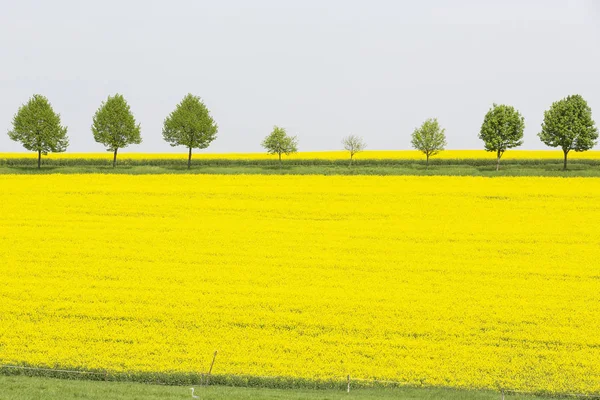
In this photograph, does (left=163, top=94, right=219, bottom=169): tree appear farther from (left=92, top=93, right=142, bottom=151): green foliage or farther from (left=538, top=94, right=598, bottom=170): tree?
(left=538, top=94, right=598, bottom=170): tree

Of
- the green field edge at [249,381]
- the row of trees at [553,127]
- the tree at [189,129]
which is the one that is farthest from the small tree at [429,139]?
the green field edge at [249,381]

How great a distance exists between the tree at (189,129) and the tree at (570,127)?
38.7 m

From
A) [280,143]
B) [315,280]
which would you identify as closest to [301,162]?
[280,143]

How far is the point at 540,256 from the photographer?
33688mm

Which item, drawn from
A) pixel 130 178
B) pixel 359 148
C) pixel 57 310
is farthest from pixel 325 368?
pixel 359 148

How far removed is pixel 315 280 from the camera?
30.7 m

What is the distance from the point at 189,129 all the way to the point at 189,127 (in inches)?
9.8

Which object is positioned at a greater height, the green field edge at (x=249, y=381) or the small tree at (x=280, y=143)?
the small tree at (x=280, y=143)

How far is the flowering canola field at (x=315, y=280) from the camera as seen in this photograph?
23.8m

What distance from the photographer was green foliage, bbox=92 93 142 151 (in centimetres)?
8412

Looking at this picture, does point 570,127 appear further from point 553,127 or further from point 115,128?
point 115,128

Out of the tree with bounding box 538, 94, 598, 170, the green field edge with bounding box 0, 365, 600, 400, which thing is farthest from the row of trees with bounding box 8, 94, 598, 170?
the green field edge with bounding box 0, 365, 600, 400

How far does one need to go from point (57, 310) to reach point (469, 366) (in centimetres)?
1543

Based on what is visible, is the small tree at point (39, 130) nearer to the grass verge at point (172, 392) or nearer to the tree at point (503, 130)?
the tree at point (503, 130)
